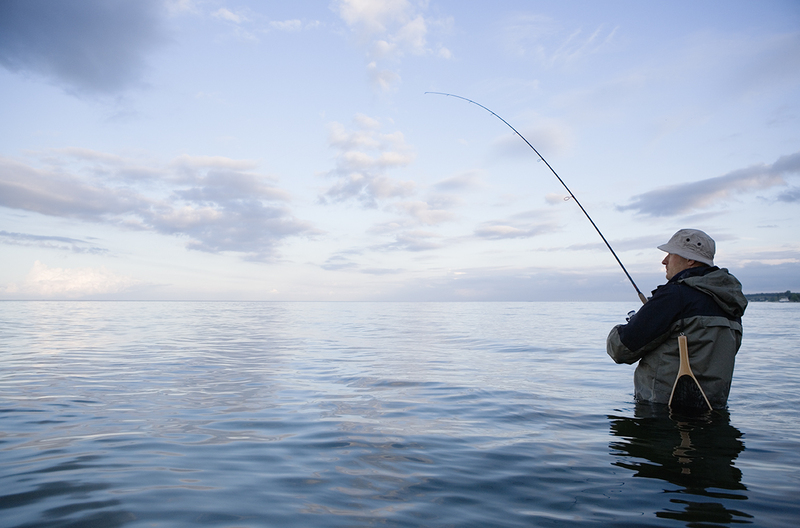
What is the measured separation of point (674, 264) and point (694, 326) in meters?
0.88

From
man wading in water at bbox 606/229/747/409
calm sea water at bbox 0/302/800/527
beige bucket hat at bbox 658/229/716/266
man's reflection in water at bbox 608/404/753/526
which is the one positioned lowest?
calm sea water at bbox 0/302/800/527

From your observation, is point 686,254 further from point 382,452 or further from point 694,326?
point 382,452

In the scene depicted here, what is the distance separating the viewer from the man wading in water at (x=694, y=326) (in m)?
4.52

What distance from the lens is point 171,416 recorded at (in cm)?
569

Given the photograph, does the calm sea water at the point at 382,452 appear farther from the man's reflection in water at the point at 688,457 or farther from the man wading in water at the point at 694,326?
the man wading in water at the point at 694,326

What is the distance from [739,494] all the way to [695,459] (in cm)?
73

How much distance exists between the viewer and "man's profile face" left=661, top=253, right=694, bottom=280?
5.01 m

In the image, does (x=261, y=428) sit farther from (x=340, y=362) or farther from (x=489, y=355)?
(x=489, y=355)

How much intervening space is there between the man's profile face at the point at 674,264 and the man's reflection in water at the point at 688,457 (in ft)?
5.03

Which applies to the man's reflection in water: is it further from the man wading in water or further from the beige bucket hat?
the beige bucket hat

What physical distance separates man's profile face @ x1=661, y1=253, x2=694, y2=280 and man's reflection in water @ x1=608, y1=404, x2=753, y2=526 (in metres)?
1.53

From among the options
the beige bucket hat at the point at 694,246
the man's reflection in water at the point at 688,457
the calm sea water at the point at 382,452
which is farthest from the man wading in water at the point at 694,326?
the calm sea water at the point at 382,452

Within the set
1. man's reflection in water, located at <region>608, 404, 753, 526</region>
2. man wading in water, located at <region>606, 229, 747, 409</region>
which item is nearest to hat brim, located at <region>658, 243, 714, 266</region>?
man wading in water, located at <region>606, 229, 747, 409</region>

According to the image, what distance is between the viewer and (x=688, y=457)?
402cm
